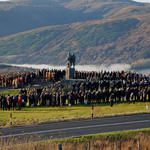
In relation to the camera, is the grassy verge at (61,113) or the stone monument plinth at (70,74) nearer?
the grassy verge at (61,113)

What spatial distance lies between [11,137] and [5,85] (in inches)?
1310

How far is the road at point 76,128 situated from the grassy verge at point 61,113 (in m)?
1.78

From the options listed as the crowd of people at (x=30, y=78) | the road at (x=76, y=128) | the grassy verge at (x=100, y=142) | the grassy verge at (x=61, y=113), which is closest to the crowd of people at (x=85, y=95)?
the grassy verge at (x=61, y=113)

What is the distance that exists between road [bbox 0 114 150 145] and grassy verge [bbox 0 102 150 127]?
1779 millimetres

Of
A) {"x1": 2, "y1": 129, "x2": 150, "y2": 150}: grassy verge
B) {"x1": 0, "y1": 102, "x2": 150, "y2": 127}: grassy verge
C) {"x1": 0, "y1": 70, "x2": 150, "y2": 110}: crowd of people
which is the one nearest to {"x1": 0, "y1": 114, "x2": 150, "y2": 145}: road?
{"x1": 2, "y1": 129, "x2": 150, "y2": 150}: grassy verge

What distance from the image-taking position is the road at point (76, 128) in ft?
90.5

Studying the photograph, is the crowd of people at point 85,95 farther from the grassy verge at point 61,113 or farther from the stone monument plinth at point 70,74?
the stone monument plinth at point 70,74

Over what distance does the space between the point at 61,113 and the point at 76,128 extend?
8.73 metres

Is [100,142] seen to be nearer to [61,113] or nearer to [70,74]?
[61,113]

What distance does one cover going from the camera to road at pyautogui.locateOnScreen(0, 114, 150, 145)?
90.5 feet

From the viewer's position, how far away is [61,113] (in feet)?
127

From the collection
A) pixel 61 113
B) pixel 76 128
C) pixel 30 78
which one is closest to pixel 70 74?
pixel 30 78

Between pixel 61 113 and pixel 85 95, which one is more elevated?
pixel 85 95

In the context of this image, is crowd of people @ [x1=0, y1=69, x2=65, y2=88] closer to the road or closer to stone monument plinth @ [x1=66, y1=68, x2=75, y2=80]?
stone monument plinth @ [x1=66, y1=68, x2=75, y2=80]
